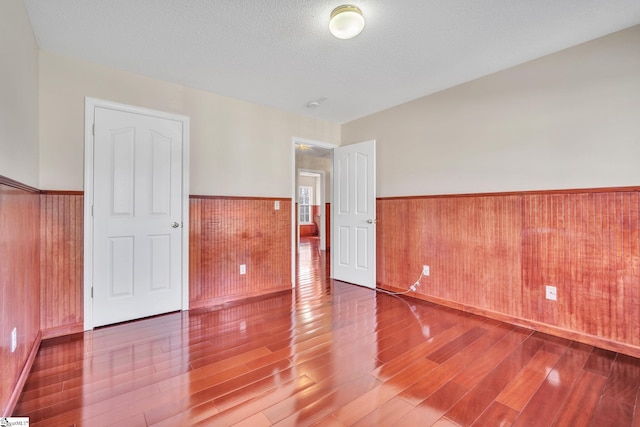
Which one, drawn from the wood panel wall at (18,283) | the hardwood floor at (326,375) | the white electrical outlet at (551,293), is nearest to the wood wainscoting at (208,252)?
the wood panel wall at (18,283)

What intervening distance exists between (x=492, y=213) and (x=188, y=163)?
3.05 meters

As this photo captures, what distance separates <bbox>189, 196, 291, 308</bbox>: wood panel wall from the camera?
120 inches

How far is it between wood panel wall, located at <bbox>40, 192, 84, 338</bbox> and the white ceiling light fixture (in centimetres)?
244

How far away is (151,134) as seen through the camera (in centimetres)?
278

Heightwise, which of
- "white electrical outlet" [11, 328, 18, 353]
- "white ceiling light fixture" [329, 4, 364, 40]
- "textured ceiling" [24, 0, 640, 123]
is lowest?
"white electrical outlet" [11, 328, 18, 353]

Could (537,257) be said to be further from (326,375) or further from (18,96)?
(18,96)

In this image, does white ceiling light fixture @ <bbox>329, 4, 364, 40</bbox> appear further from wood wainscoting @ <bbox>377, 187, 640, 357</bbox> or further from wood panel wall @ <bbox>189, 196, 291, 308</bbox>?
wood panel wall @ <bbox>189, 196, 291, 308</bbox>

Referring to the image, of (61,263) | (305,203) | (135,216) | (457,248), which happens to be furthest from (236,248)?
(305,203)

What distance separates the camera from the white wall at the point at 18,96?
1.44 metres

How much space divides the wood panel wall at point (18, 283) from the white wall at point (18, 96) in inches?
5.1

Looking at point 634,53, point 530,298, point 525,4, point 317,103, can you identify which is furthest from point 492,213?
point 317,103

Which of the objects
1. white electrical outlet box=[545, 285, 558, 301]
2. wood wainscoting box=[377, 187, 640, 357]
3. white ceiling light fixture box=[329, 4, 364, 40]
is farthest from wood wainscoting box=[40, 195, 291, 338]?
white electrical outlet box=[545, 285, 558, 301]

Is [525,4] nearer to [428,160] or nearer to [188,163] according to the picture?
[428,160]

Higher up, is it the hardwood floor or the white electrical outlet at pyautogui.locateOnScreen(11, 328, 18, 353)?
the white electrical outlet at pyautogui.locateOnScreen(11, 328, 18, 353)
